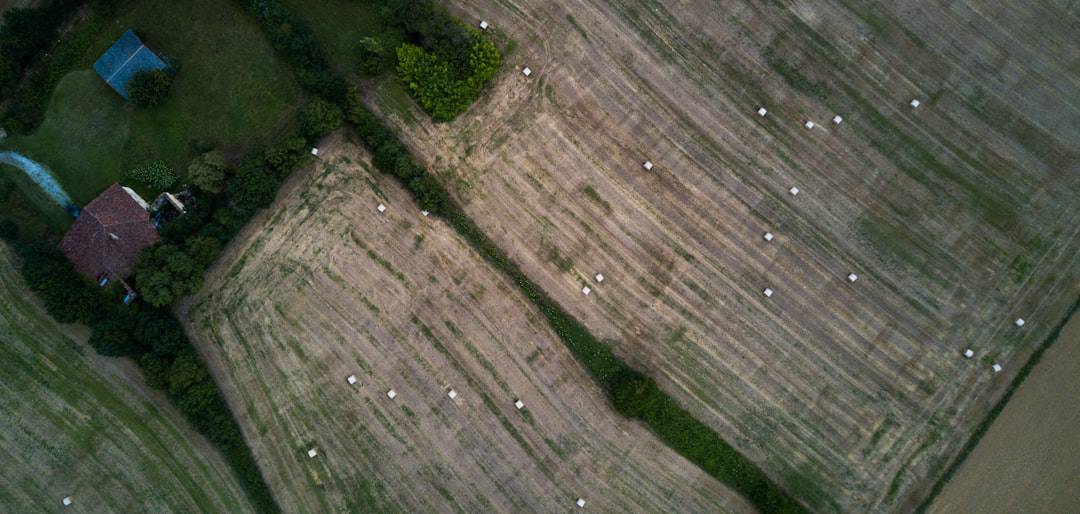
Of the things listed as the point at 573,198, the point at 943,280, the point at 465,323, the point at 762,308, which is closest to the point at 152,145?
the point at 465,323

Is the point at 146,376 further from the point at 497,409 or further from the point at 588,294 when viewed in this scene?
the point at 588,294

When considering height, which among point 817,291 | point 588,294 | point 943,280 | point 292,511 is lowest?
point 292,511

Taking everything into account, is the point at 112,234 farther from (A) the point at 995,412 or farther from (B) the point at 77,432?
(A) the point at 995,412

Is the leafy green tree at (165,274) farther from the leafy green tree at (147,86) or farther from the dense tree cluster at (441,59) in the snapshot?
the dense tree cluster at (441,59)

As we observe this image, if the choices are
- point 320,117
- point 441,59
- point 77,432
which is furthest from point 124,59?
point 77,432

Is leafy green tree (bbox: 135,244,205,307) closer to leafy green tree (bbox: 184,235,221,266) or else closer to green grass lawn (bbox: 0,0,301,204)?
leafy green tree (bbox: 184,235,221,266)
